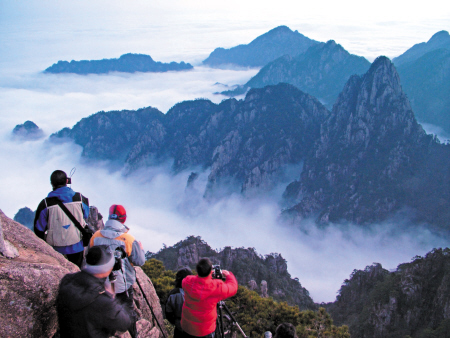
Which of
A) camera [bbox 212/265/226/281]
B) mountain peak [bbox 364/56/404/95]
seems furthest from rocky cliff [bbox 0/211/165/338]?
mountain peak [bbox 364/56/404/95]

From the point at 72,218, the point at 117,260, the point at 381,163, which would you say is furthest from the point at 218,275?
the point at 381,163

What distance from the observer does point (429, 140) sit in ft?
547

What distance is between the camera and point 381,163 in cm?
16362

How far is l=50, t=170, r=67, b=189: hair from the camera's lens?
8234mm

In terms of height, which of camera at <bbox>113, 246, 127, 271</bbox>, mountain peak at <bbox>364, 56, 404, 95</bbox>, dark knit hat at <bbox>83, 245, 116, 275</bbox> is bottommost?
camera at <bbox>113, 246, 127, 271</bbox>

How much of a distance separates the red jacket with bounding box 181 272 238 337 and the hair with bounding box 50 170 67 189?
14.4 feet

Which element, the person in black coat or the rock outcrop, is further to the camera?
the rock outcrop

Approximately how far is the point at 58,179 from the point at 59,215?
99 cm

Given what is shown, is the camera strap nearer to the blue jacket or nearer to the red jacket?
the blue jacket

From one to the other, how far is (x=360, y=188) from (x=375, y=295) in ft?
391

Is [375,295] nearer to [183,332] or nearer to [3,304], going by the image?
[183,332]

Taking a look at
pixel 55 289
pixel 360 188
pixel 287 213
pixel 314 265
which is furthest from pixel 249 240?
pixel 55 289

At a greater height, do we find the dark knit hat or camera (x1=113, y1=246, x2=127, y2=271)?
the dark knit hat

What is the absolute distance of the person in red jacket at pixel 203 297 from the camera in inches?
266
